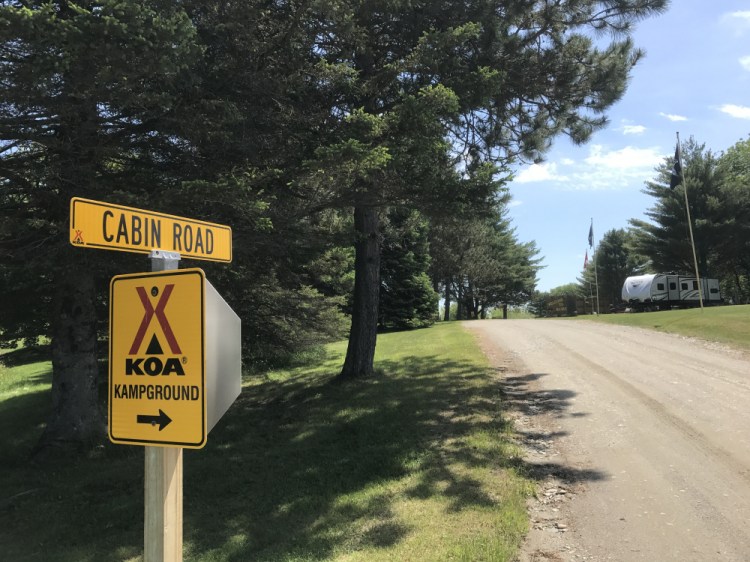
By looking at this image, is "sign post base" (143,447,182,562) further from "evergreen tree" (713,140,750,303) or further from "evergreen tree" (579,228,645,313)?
"evergreen tree" (579,228,645,313)

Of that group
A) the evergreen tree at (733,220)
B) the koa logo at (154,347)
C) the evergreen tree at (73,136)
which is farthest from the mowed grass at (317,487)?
the evergreen tree at (733,220)

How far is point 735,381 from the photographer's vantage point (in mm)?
10141

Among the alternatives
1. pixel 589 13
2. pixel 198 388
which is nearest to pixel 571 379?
pixel 589 13

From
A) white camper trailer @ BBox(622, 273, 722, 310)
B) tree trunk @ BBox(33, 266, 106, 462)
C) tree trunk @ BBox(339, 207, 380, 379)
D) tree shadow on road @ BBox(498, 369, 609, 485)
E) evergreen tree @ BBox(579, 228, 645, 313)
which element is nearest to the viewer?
tree shadow on road @ BBox(498, 369, 609, 485)

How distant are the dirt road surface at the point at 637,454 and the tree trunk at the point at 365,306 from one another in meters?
3.21

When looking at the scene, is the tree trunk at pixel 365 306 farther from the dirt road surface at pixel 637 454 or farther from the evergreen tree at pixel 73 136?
the evergreen tree at pixel 73 136

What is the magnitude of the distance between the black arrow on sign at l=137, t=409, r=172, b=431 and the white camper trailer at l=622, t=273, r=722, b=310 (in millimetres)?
38954

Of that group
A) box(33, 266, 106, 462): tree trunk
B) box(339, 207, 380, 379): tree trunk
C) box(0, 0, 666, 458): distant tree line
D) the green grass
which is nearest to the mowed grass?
box(33, 266, 106, 462): tree trunk

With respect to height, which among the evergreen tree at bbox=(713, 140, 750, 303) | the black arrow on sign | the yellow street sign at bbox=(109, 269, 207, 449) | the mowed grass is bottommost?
the mowed grass

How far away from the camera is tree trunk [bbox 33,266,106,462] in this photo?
8.46 metres

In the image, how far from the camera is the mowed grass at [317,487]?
15.8 feet

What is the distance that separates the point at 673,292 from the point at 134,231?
39.5 m

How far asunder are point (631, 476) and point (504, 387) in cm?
493

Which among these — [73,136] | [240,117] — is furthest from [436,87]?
[73,136]
